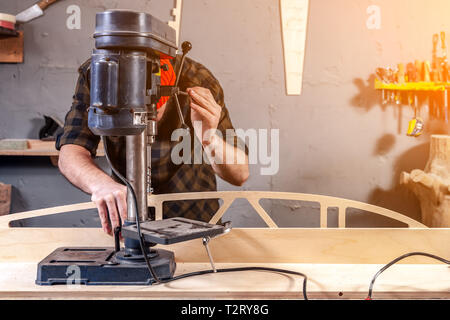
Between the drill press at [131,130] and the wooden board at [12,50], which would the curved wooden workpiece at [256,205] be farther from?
the wooden board at [12,50]

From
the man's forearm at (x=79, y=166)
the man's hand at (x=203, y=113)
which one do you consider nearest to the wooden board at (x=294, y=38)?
the man's hand at (x=203, y=113)

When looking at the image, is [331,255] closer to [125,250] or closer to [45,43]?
[125,250]

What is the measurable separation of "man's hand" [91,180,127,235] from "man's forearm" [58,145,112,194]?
287 mm

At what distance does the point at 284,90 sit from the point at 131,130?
129 cm

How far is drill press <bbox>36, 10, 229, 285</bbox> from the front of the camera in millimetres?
904

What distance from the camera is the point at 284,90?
6.91 ft

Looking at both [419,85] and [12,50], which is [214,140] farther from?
[419,85]

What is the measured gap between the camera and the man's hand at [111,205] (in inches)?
45.1

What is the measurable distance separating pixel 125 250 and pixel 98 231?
0.23 metres

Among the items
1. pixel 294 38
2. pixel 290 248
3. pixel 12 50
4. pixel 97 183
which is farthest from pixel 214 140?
pixel 12 50

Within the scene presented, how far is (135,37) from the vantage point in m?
0.91

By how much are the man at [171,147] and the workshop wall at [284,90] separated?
0.17 metres

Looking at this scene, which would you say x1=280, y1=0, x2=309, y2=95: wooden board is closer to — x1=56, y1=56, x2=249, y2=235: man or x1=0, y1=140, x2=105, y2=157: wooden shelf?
x1=56, y1=56, x2=249, y2=235: man
